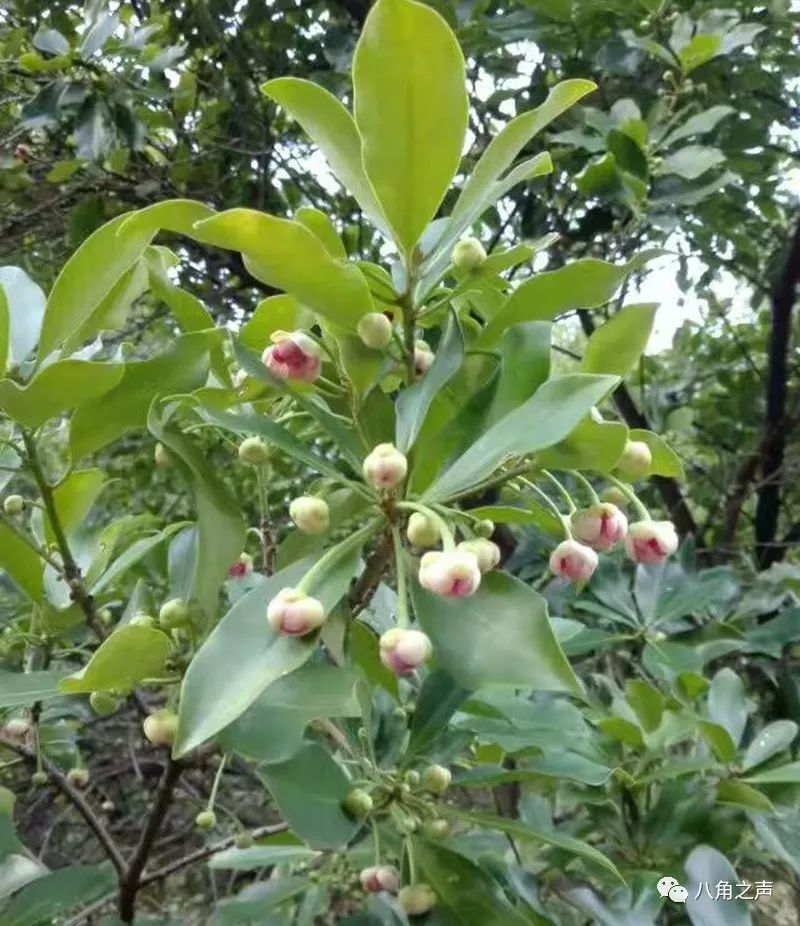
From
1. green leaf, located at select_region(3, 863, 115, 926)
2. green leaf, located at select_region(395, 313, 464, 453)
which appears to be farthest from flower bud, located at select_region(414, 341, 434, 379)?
green leaf, located at select_region(3, 863, 115, 926)

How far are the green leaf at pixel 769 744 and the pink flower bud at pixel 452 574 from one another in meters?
0.63

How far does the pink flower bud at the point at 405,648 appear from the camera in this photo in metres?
0.54

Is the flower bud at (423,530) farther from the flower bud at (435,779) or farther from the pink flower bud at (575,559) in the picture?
the flower bud at (435,779)

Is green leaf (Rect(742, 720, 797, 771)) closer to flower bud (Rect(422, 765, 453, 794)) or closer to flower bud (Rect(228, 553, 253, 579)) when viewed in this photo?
flower bud (Rect(422, 765, 453, 794))

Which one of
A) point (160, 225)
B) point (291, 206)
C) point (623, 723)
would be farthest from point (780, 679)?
point (291, 206)

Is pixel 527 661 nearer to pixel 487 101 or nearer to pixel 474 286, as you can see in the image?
pixel 474 286

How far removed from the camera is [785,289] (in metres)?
1.94

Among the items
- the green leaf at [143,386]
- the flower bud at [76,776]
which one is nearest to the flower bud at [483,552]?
the green leaf at [143,386]

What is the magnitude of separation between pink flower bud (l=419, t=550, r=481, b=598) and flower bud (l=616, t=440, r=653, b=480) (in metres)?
0.14

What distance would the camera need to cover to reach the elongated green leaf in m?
0.53

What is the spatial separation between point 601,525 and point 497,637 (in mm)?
132

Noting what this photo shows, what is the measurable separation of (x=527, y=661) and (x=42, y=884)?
550mm

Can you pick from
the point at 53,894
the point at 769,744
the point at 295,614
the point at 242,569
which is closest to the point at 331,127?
the point at 295,614

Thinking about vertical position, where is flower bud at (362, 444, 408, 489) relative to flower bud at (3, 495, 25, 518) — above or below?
above
